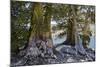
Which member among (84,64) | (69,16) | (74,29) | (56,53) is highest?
(69,16)

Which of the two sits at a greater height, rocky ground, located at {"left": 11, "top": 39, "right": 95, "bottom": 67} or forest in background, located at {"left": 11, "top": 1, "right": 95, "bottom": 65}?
forest in background, located at {"left": 11, "top": 1, "right": 95, "bottom": 65}

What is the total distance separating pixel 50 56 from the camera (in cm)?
256

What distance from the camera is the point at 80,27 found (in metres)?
2.70

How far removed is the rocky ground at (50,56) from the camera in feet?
8.03

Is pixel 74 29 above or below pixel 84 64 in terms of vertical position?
above

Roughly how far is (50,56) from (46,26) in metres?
0.40

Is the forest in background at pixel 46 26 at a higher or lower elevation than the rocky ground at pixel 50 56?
higher

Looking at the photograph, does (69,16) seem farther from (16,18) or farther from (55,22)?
(16,18)

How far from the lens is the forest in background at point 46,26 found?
7.98 ft

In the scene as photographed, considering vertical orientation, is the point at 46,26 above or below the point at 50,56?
above

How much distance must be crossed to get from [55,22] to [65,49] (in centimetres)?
39

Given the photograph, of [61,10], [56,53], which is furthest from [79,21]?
[56,53]

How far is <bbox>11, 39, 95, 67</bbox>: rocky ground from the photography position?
8.03 ft

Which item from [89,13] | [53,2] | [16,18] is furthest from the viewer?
[89,13]
